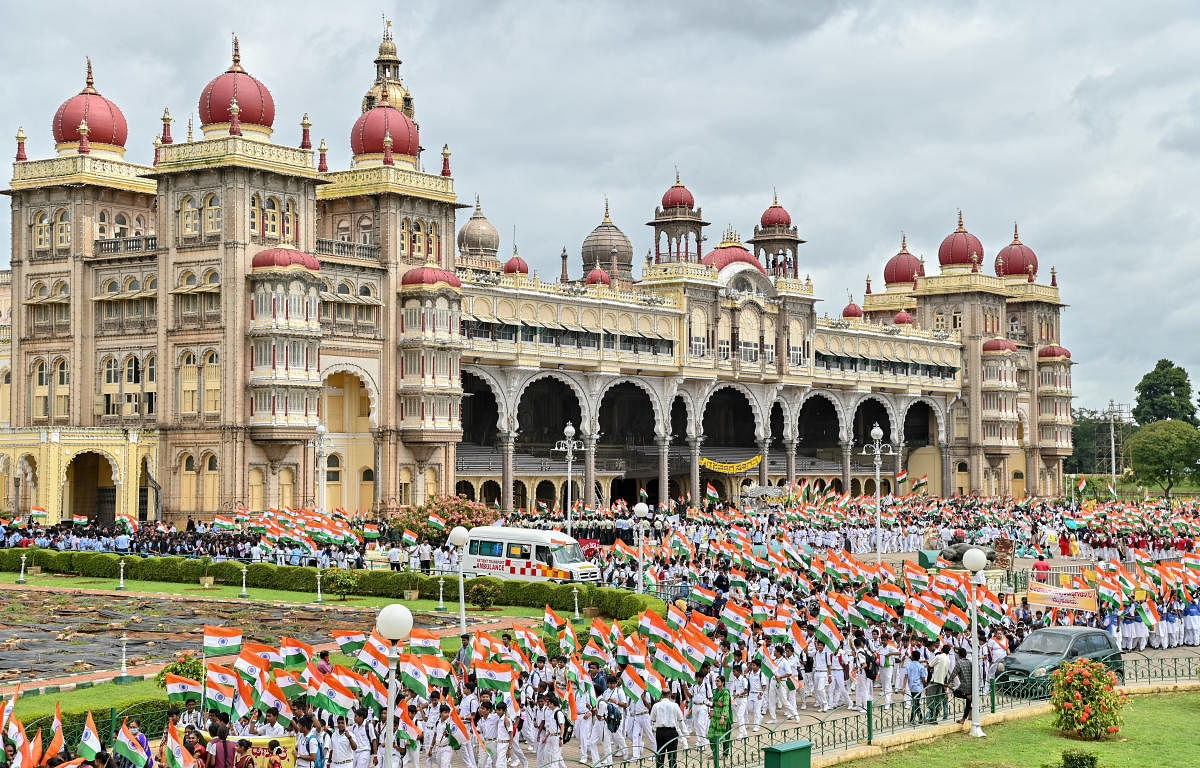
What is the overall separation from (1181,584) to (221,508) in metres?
34.3

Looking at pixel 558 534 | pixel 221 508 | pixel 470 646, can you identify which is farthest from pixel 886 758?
pixel 221 508

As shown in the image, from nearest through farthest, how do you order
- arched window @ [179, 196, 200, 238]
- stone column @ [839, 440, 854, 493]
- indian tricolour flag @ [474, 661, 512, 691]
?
indian tricolour flag @ [474, 661, 512, 691] → arched window @ [179, 196, 200, 238] → stone column @ [839, 440, 854, 493]

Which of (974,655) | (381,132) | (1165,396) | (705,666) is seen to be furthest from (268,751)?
(1165,396)

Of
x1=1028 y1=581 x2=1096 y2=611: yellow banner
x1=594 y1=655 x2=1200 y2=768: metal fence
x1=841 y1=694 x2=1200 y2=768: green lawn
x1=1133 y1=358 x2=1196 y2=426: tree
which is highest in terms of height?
x1=1133 y1=358 x2=1196 y2=426: tree

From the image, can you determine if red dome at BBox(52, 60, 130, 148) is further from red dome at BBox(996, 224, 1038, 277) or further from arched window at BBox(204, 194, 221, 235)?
red dome at BBox(996, 224, 1038, 277)

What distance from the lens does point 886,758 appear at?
21375 millimetres

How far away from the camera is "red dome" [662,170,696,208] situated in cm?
7831

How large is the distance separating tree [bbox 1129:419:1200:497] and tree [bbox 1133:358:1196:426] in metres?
25.8

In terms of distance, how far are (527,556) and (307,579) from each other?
614 cm

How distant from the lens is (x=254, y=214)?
182 feet

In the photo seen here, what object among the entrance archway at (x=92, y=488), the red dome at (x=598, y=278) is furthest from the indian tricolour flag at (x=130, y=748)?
the red dome at (x=598, y=278)

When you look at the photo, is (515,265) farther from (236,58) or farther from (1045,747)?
A: (1045,747)

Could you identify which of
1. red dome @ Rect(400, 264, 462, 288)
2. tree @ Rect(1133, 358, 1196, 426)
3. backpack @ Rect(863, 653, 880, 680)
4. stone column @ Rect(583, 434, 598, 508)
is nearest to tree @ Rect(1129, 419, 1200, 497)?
tree @ Rect(1133, 358, 1196, 426)

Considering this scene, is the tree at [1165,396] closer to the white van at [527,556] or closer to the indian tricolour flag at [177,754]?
the white van at [527,556]
